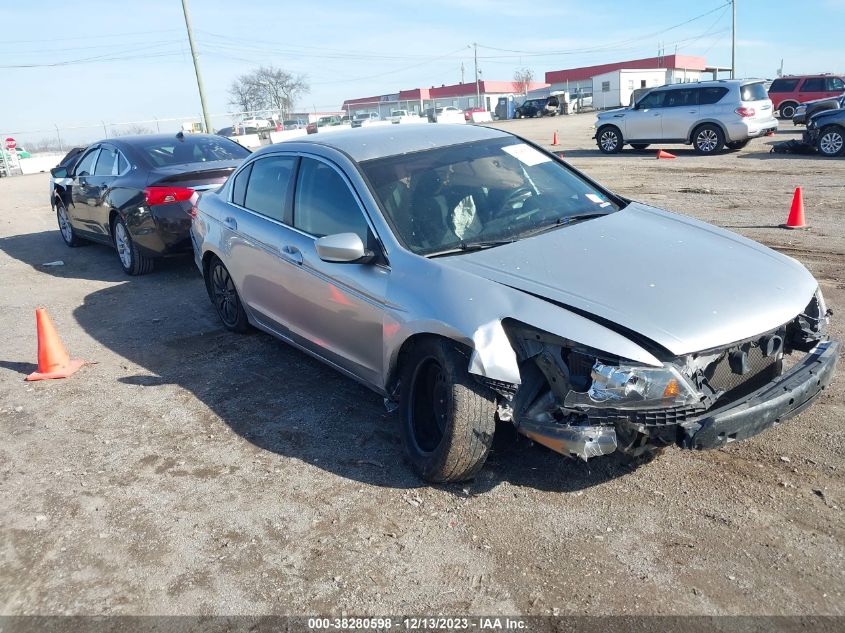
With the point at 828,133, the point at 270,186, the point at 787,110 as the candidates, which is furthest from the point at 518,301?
the point at 787,110

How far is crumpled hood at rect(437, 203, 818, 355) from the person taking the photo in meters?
3.11

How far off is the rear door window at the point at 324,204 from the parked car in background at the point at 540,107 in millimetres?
52611

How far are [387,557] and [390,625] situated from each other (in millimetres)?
434

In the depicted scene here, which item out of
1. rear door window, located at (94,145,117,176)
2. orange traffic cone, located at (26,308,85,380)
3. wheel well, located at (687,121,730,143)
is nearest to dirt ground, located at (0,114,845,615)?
orange traffic cone, located at (26,308,85,380)

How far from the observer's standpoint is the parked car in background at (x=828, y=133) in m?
16.3

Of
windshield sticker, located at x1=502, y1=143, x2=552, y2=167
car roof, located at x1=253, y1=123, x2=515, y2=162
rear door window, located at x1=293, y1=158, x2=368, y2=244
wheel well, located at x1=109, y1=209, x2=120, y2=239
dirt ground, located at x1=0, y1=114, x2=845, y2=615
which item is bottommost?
dirt ground, located at x1=0, y1=114, x2=845, y2=615

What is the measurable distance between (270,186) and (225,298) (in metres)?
1.43

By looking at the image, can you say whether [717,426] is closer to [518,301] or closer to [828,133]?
[518,301]

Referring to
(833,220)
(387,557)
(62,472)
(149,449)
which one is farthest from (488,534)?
(833,220)

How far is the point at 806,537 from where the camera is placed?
3.11 metres

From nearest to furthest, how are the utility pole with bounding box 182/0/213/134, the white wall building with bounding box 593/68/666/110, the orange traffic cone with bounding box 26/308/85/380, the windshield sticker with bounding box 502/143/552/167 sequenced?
the windshield sticker with bounding box 502/143/552/167, the orange traffic cone with bounding box 26/308/85/380, the utility pole with bounding box 182/0/213/134, the white wall building with bounding box 593/68/666/110

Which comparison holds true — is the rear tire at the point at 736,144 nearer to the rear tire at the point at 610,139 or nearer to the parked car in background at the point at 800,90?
the rear tire at the point at 610,139

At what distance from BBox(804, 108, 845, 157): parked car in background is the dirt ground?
14.4 metres

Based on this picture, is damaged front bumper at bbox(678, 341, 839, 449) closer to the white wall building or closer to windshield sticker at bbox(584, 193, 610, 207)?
windshield sticker at bbox(584, 193, 610, 207)
